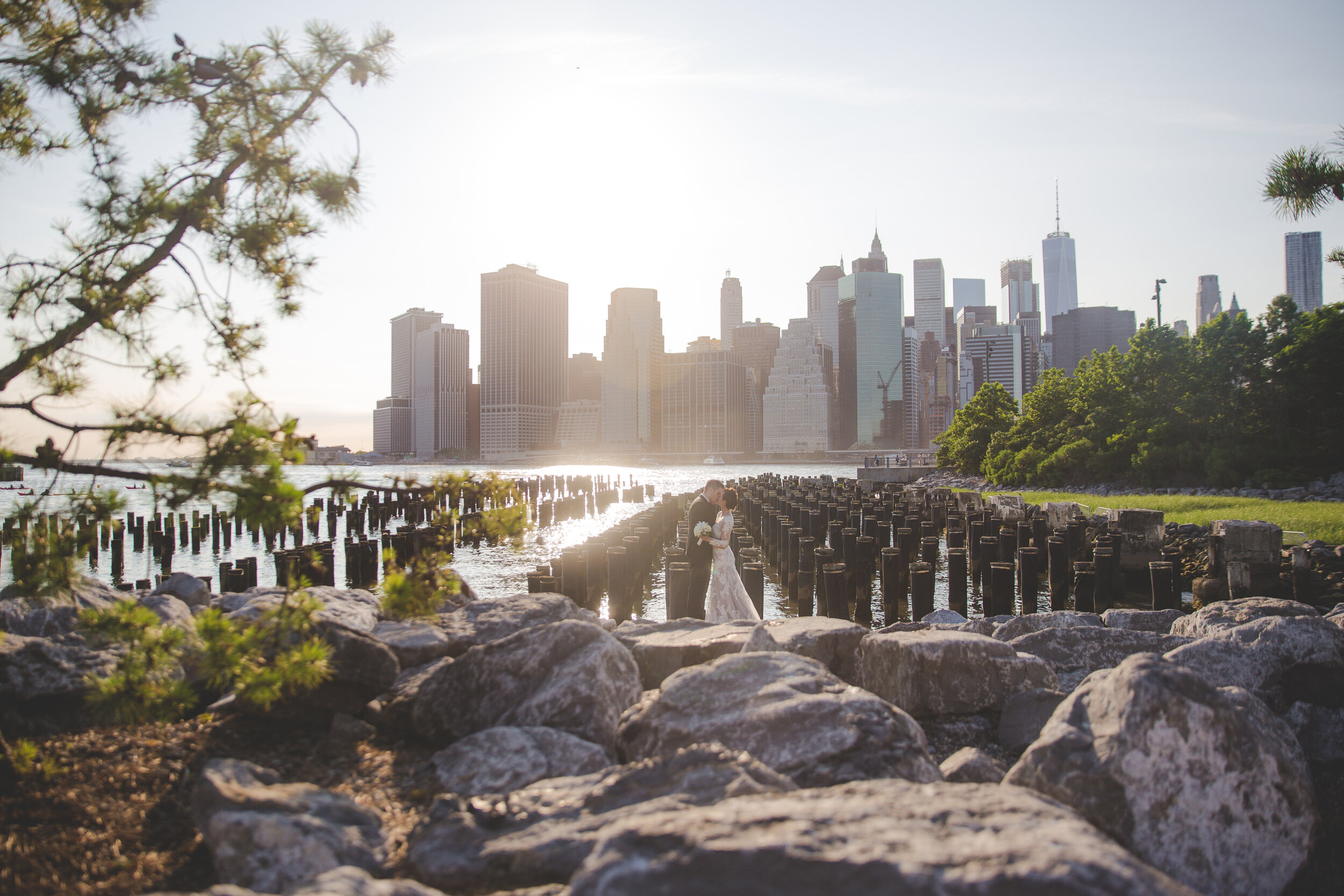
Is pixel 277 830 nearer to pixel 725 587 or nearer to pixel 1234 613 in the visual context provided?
pixel 725 587

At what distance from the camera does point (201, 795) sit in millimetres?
3195

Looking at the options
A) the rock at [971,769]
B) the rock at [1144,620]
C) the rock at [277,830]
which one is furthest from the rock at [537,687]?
the rock at [1144,620]

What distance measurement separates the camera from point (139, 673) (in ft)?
11.5

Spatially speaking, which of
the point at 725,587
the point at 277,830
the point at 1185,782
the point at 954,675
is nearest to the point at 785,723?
the point at 1185,782

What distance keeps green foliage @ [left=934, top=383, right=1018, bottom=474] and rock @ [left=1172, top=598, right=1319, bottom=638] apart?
42.1m

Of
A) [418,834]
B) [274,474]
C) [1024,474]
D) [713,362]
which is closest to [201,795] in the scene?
[418,834]

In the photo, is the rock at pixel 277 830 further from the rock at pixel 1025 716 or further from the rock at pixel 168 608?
the rock at pixel 1025 716

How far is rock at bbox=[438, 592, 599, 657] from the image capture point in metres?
6.05

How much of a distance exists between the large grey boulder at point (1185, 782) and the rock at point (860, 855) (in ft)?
3.29

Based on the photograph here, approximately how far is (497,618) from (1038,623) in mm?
6107

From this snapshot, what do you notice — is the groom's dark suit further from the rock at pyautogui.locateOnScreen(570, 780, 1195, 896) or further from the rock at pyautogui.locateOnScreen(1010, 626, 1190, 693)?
the rock at pyautogui.locateOnScreen(570, 780, 1195, 896)

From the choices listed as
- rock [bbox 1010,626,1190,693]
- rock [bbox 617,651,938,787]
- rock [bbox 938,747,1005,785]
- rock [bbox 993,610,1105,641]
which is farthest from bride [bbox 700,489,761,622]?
rock [bbox 938,747,1005,785]

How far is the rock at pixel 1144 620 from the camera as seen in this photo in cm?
862

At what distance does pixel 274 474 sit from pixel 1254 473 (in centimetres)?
3663
